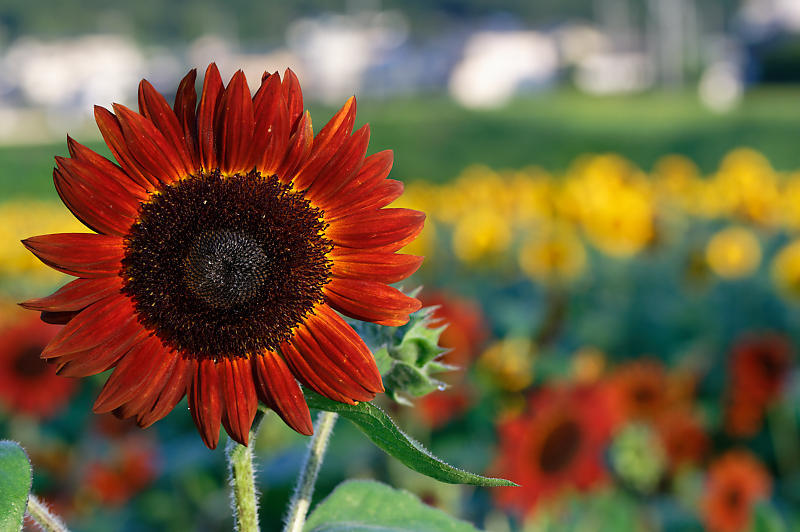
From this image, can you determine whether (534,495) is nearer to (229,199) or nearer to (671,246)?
(229,199)

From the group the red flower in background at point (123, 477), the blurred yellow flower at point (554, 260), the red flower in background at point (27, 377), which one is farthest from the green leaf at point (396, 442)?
the blurred yellow flower at point (554, 260)

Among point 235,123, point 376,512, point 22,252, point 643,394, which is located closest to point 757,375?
point 643,394

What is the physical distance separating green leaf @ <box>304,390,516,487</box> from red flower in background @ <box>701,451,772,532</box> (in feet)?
6.25

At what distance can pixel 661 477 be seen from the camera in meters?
2.95

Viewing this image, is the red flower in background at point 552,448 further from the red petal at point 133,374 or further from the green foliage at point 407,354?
the red petal at point 133,374

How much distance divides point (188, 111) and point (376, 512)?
45cm

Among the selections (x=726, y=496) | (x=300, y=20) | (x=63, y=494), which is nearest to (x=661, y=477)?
(x=726, y=496)

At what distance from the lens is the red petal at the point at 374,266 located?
0.80 meters

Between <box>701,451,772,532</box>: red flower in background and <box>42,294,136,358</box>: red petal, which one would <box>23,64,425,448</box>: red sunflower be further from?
<box>701,451,772,532</box>: red flower in background

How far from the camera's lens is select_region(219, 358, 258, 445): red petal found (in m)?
0.77

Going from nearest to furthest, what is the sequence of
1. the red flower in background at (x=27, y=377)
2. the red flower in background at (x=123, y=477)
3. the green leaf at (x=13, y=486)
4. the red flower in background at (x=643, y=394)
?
the green leaf at (x=13, y=486) → the red flower in background at (x=123, y=477) → the red flower in background at (x=643, y=394) → the red flower in background at (x=27, y=377)

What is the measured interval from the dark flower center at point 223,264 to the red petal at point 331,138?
0.04 m

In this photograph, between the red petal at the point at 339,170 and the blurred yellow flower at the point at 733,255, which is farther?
the blurred yellow flower at the point at 733,255

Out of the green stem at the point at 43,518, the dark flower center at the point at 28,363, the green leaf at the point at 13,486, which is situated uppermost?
the green leaf at the point at 13,486
